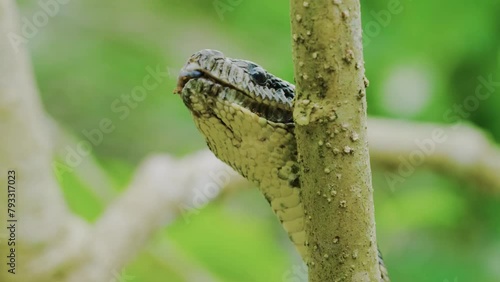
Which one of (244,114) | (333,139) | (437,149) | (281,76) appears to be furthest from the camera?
(281,76)

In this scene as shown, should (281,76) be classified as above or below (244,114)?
above

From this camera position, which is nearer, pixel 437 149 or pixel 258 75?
pixel 258 75

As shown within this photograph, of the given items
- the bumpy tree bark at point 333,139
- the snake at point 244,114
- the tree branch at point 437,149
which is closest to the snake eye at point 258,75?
the snake at point 244,114

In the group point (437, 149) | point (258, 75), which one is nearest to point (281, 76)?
point (437, 149)

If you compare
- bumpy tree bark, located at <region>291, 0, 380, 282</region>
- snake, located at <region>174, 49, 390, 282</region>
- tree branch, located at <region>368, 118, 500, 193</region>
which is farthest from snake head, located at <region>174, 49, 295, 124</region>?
tree branch, located at <region>368, 118, 500, 193</region>

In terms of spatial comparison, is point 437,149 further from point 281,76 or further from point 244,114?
point 244,114

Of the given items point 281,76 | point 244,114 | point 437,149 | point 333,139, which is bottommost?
point 333,139

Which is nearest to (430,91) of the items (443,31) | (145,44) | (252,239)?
(443,31)
